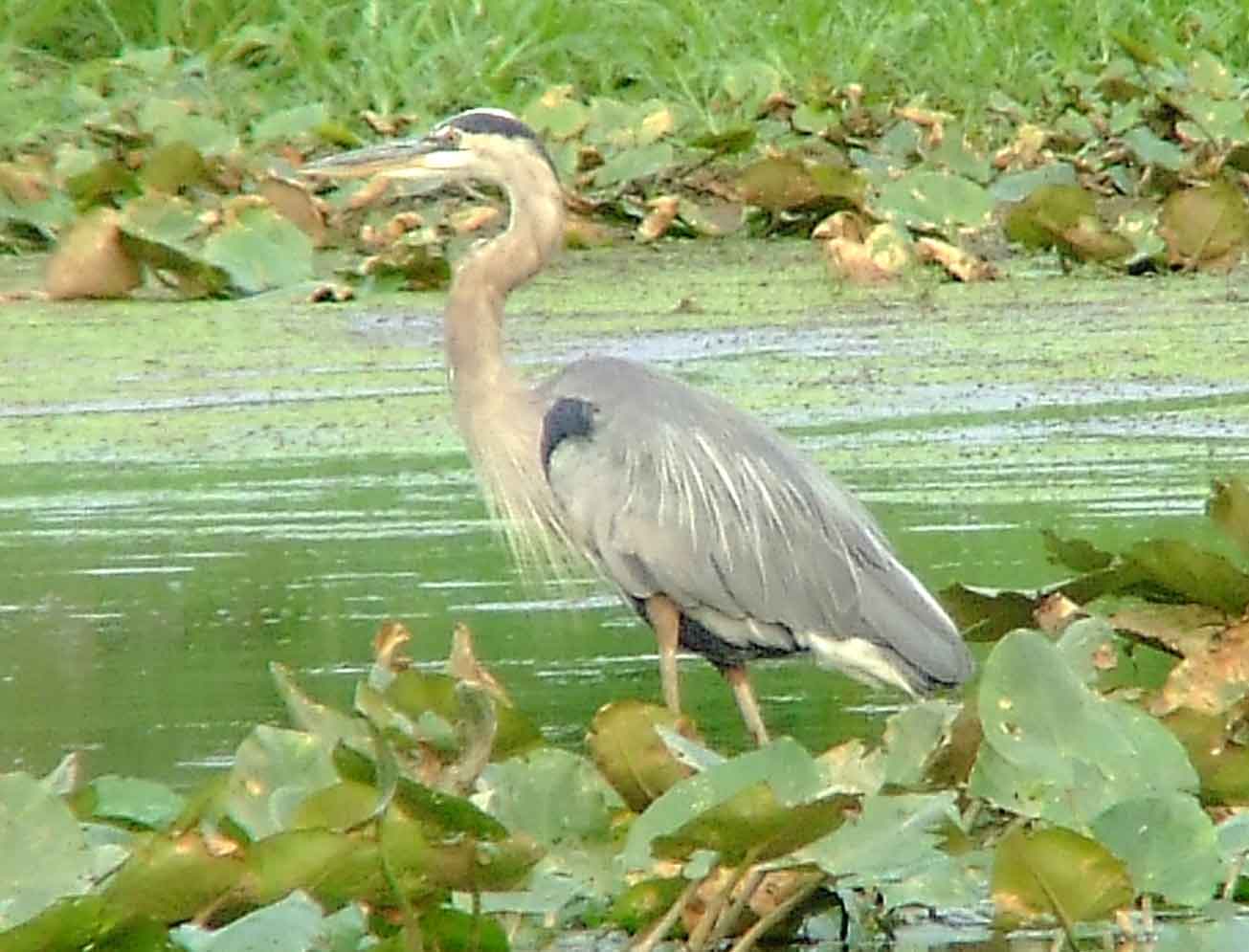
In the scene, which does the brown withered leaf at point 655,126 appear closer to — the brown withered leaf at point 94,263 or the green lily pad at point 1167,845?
the brown withered leaf at point 94,263

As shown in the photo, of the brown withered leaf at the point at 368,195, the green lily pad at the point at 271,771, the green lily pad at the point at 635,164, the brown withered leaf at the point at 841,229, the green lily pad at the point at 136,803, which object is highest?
the green lily pad at the point at 271,771

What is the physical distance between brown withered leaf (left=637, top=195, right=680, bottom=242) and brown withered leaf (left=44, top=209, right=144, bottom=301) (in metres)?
1.89

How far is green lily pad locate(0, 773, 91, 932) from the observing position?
→ 11.5 ft

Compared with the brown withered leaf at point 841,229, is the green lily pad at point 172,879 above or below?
above

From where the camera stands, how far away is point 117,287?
10391 millimetres

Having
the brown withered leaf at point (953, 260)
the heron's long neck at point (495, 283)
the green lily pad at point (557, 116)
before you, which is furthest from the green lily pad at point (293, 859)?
the green lily pad at point (557, 116)

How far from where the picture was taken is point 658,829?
3609 millimetres

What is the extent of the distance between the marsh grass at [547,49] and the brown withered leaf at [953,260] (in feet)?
6.64

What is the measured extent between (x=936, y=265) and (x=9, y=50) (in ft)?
12.6

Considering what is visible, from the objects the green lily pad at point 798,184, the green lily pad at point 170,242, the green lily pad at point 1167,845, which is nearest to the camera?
the green lily pad at point 1167,845

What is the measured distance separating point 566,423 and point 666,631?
0.45m

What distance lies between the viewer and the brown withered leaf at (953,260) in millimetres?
10438

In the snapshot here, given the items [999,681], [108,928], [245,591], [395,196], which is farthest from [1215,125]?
[108,928]

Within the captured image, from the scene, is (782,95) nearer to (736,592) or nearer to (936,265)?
(936,265)
